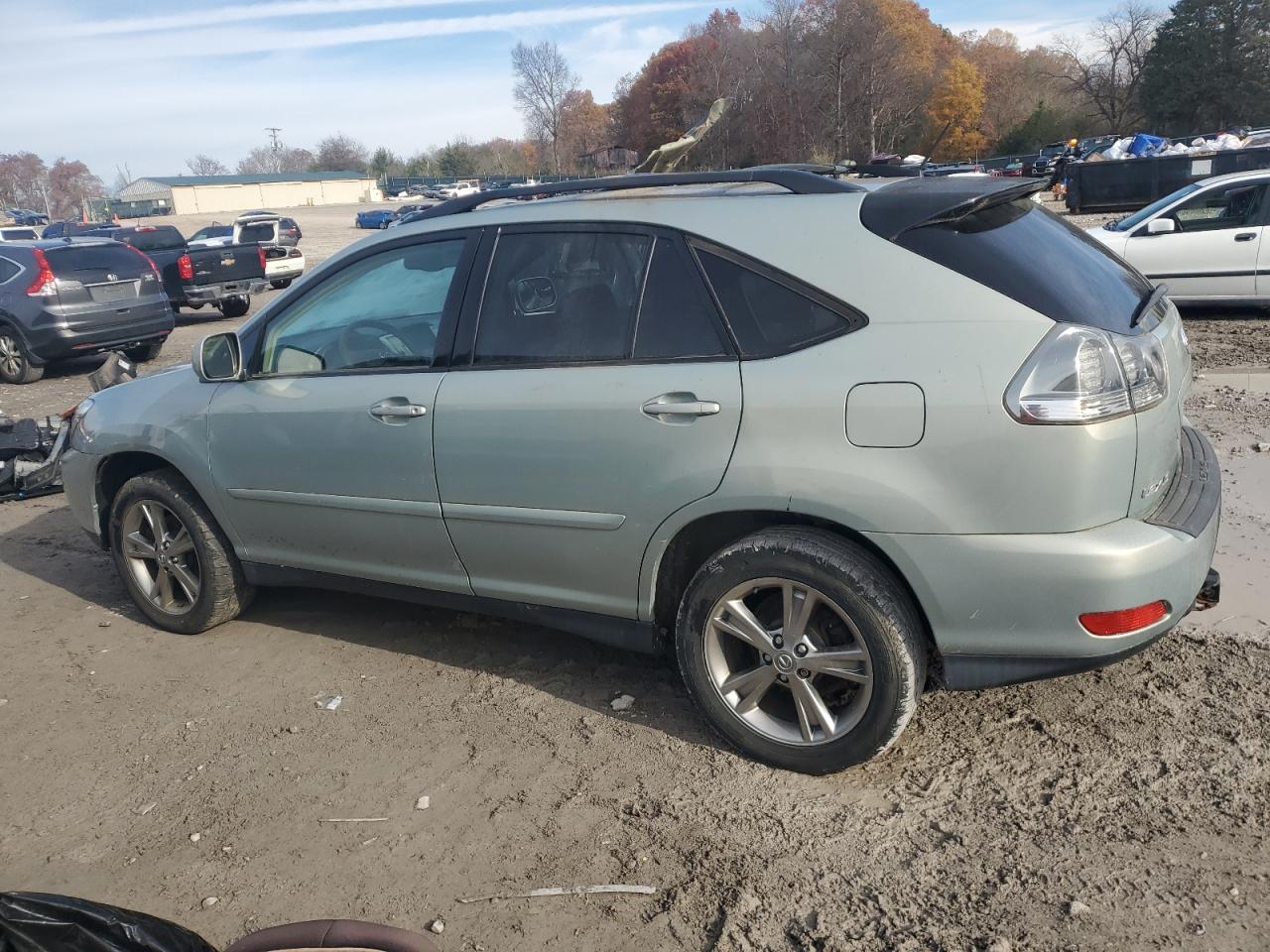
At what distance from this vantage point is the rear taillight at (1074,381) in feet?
8.89

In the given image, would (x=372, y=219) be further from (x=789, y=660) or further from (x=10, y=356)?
(x=789, y=660)

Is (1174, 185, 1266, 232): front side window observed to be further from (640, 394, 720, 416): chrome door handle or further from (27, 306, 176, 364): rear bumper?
(27, 306, 176, 364): rear bumper

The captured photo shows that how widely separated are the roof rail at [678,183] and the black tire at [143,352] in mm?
10916

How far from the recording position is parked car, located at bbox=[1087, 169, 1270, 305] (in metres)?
10.4

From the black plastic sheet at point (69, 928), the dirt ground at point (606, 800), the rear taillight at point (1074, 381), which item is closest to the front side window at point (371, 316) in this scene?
the dirt ground at point (606, 800)

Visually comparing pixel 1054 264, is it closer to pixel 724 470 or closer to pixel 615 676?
pixel 724 470

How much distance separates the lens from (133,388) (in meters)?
4.76

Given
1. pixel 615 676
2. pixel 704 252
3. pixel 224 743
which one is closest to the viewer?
pixel 704 252

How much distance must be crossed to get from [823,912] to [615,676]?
157 cm

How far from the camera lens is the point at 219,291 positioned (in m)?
16.8

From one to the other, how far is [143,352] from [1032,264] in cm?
1313

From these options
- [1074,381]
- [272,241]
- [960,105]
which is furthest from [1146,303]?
[960,105]

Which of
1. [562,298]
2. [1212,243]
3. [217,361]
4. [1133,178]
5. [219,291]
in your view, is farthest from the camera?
[1133,178]

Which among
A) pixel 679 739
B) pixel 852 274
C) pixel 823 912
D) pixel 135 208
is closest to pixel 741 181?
pixel 852 274
